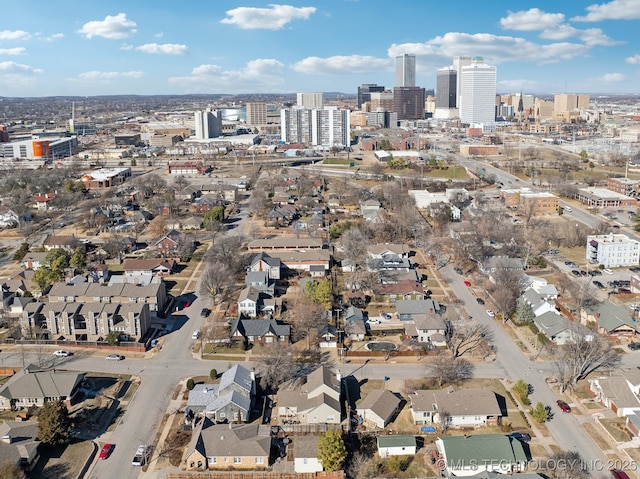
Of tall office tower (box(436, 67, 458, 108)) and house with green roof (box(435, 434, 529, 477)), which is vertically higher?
tall office tower (box(436, 67, 458, 108))

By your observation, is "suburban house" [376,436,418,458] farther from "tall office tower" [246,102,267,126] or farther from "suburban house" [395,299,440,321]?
"tall office tower" [246,102,267,126]

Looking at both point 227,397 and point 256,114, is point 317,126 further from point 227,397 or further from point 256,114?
point 227,397

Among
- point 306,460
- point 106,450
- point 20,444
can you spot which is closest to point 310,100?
point 106,450

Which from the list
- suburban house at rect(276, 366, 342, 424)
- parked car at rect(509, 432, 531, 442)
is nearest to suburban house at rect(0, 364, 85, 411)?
suburban house at rect(276, 366, 342, 424)

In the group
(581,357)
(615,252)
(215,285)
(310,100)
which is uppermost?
(310,100)

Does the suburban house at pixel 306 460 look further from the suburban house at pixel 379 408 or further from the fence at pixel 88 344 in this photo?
the fence at pixel 88 344

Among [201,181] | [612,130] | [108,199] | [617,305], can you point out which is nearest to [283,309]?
[617,305]
